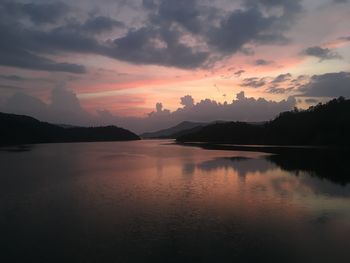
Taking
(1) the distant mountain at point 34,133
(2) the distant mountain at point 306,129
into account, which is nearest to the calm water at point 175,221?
(2) the distant mountain at point 306,129

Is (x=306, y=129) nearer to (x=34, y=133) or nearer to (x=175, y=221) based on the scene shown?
(x=175, y=221)

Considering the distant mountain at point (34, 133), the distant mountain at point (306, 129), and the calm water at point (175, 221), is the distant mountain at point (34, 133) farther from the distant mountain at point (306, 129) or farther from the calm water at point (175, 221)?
the calm water at point (175, 221)

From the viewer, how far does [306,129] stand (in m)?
86.2

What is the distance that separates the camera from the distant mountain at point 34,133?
119825 millimetres

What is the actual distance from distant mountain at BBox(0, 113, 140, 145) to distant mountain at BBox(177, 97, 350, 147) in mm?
66850

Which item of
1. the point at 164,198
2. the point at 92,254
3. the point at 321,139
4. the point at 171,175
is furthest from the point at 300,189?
the point at 321,139

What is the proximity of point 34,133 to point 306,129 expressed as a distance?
95.8m

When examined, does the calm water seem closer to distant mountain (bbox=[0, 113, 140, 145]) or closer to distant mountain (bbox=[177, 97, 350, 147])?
distant mountain (bbox=[177, 97, 350, 147])

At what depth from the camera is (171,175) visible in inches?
1187

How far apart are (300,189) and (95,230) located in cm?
1414

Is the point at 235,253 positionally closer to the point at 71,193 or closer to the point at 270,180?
the point at 71,193

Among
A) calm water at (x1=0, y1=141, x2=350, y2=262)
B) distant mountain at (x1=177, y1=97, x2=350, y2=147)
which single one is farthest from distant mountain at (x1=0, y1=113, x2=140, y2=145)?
calm water at (x1=0, y1=141, x2=350, y2=262)

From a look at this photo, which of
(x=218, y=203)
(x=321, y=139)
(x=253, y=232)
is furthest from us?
(x=321, y=139)

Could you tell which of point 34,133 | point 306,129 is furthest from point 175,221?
point 34,133
